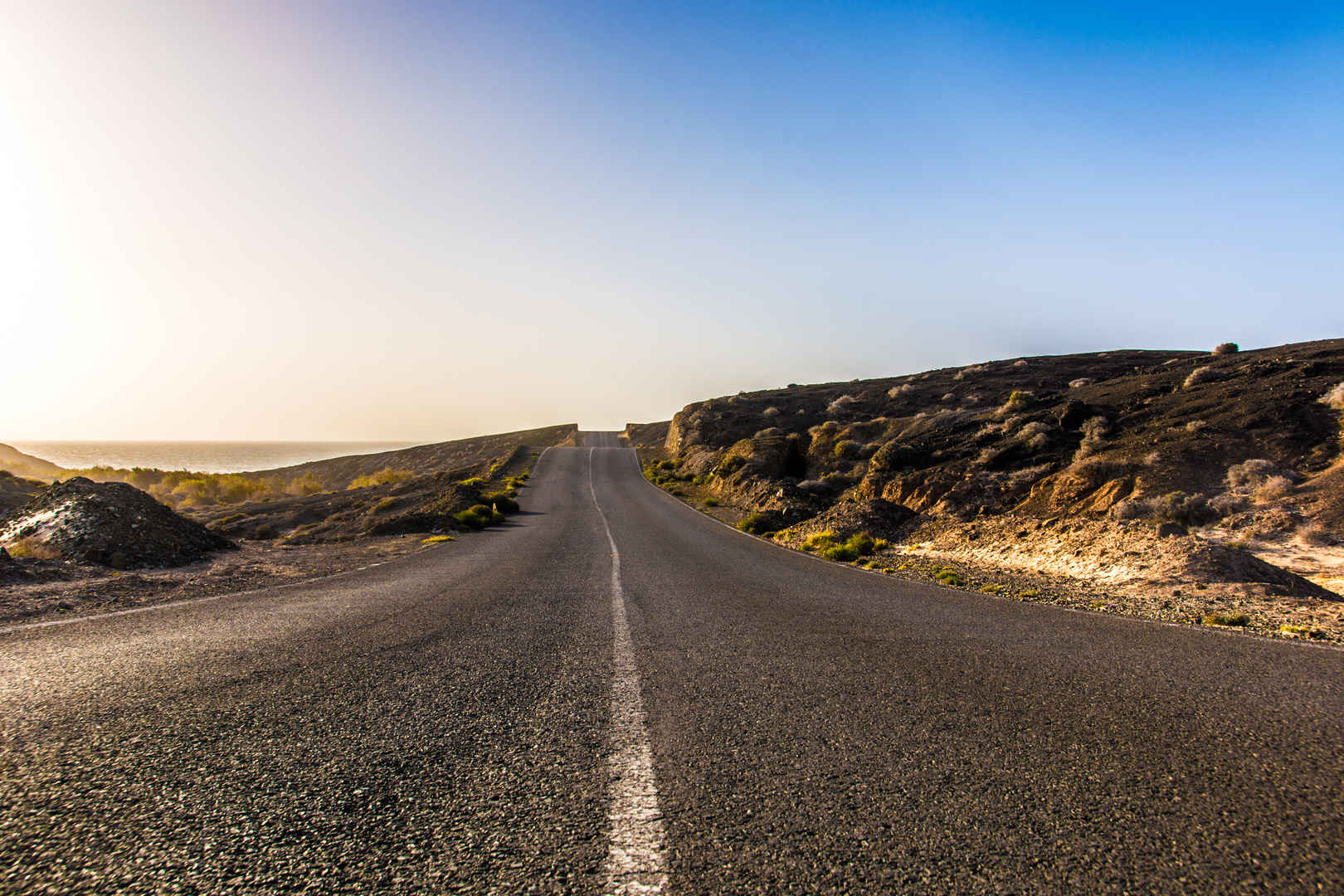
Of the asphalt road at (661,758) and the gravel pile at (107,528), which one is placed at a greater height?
the gravel pile at (107,528)

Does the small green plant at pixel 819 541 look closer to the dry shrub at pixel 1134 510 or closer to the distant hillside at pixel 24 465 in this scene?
the dry shrub at pixel 1134 510

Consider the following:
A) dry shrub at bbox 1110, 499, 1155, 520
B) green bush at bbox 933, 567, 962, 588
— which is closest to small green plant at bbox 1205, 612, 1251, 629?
green bush at bbox 933, 567, 962, 588

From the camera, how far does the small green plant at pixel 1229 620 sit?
6107 mm

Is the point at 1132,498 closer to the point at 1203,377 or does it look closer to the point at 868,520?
the point at 868,520

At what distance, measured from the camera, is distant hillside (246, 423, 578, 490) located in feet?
180

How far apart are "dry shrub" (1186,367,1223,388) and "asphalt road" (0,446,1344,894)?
18.0 m

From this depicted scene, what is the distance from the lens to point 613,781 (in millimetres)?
2691

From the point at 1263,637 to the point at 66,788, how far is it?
9110 mm

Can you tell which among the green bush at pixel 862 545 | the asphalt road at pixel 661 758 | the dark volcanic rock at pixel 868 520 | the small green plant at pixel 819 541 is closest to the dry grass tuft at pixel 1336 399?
the dark volcanic rock at pixel 868 520

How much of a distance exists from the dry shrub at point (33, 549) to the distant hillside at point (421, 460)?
3889 cm

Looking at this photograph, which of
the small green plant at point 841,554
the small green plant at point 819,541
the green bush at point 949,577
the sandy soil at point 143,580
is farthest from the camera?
the small green plant at point 819,541

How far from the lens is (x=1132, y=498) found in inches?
444

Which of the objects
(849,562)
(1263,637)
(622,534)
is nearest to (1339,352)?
(849,562)

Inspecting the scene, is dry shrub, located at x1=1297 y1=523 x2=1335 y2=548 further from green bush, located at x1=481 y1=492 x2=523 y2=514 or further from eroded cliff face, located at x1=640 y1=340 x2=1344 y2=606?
green bush, located at x1=481 y1=492 x2=523 y2=514
